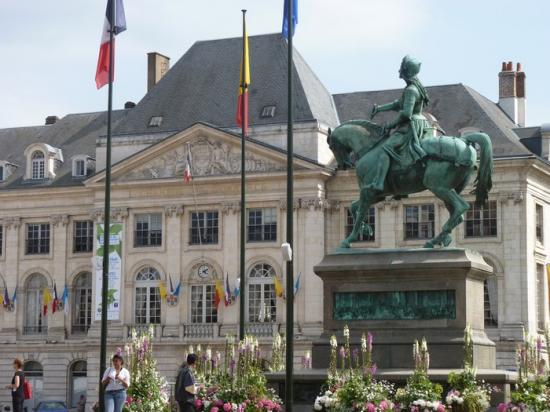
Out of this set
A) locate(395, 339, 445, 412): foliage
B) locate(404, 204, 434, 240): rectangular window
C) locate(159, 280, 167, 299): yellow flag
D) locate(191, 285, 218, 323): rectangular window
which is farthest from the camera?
locate(159, 280, 167, 299): yellow flag

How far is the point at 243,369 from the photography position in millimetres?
22297

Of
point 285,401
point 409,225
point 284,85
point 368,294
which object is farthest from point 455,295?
point 284,85

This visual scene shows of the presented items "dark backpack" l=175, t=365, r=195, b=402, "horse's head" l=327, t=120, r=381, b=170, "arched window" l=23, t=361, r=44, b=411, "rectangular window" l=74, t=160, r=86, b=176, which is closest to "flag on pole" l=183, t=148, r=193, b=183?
"rectangular window" l=74, t=160, r=86, b=176

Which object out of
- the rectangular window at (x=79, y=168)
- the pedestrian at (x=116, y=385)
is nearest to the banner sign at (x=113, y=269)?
the rectangular window at (x=79, y=168)

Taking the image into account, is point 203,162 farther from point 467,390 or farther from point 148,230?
point 467,390

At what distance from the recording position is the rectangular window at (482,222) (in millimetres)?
53438

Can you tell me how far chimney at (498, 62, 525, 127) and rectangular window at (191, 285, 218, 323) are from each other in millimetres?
15918

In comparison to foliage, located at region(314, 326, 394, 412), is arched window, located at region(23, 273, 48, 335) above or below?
above

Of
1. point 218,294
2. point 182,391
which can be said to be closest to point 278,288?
point 218,294

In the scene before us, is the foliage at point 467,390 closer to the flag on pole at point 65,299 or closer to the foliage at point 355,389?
the foliage at point 355,389

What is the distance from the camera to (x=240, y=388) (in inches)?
854

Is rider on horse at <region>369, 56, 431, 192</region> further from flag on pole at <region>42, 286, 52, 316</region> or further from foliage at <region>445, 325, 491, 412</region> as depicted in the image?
flag on pole at <region>42, 286, 52, 316</region>

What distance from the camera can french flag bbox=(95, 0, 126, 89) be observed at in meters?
30.2

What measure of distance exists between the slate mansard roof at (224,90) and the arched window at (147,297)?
6.34 meters
